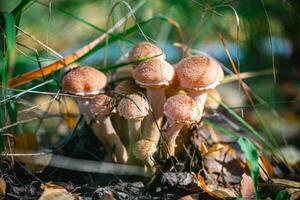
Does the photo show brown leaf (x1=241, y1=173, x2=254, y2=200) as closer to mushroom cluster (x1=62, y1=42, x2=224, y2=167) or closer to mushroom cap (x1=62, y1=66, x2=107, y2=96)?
mushroom cluster (x1=62, y1=42, x2=224, y2=167)

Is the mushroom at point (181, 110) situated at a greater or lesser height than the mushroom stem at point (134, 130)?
greater

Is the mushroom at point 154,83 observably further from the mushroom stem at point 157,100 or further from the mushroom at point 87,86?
the mushroom at point 87,86

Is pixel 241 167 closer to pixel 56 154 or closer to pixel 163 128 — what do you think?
pixel 163 128

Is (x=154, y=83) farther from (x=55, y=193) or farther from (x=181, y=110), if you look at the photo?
(x=55, y=193)

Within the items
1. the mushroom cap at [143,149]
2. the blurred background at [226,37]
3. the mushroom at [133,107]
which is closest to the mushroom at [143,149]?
the mushroom cap at [143,149]

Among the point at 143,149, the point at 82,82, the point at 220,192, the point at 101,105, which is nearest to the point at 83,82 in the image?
the point at 82,82

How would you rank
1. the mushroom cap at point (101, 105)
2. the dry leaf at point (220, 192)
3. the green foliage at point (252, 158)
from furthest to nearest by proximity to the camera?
the mushroom cap at point (101, 105) < the dry leaf at point (220, 192) < the green foliage at point (252, 158)
